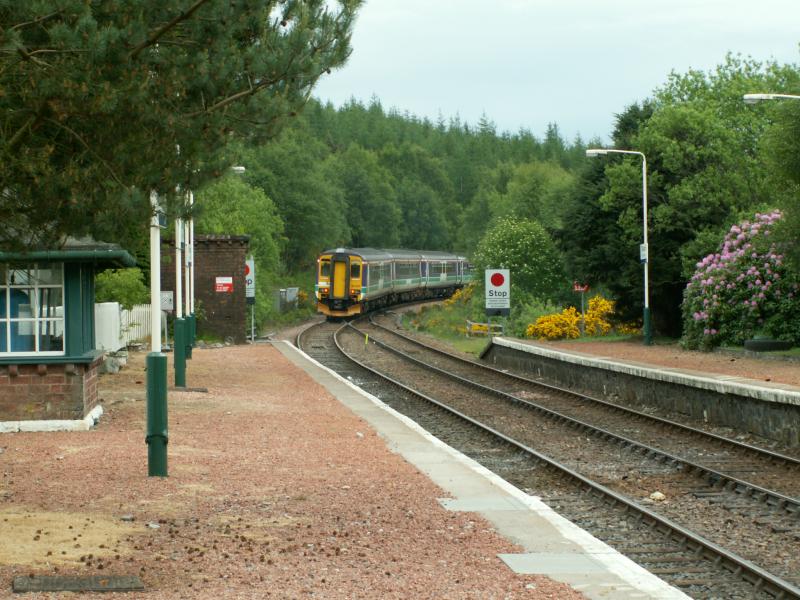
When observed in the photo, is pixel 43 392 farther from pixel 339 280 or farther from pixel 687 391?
pixel 339 280

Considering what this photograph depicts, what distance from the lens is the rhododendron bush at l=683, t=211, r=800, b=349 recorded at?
31.6 meters

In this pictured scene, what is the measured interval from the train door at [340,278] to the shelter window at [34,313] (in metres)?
40.9

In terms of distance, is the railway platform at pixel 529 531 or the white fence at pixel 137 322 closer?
the railway platform at pixel 529 531

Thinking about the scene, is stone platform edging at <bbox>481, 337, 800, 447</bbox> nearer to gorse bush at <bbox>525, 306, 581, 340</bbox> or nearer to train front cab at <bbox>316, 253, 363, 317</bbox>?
gorse bush at <bbox>525, 306, 581, 340</bbox>

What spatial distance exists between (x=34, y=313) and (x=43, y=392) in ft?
3.75

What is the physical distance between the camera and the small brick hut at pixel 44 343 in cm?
1677

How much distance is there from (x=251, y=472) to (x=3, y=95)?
6.26 metres

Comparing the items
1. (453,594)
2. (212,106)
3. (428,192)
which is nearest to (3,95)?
(212,106)

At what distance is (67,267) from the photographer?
16.9 m

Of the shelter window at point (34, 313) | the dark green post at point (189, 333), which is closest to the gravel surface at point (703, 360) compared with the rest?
the dark green post at point (189, 333)

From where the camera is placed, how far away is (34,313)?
16906mm

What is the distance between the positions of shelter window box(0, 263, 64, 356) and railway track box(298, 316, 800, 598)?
6.29m

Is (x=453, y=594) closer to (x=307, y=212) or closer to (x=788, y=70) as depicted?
(x=788, y=70)

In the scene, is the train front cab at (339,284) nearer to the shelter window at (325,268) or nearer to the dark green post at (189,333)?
the shelter window at (325,268)
